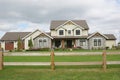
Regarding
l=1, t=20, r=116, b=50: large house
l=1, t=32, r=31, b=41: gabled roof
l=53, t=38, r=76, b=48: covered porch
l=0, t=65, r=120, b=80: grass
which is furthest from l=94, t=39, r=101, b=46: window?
l=0, t=65, r=120, b=80: grass

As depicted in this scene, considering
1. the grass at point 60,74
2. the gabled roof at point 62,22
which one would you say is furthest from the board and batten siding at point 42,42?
the grass at point 60,74

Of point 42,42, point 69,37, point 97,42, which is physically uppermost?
point 69,37

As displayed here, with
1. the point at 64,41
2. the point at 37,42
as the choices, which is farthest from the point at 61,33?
the point at 37,42

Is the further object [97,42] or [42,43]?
[97,42]

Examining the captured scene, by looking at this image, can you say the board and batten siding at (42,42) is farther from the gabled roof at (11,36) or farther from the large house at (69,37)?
the gabled roof at (11,36)

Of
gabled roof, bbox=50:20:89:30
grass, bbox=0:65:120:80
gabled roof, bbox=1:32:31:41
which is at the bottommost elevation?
grass, bbox=0:65:120:80

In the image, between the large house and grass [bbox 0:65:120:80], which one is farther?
the large house

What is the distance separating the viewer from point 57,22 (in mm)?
56250

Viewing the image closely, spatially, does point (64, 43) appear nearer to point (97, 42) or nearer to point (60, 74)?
point (97, 42)

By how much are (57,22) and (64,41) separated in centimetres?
538

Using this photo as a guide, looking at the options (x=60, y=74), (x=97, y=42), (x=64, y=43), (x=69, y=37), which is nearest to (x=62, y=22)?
(x=69, y=37)

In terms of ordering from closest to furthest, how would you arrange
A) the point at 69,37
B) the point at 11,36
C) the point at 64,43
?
the point at 69,37 < the point at 64,43 < the point at 11,36

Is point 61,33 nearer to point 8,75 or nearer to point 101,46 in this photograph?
point 101,46

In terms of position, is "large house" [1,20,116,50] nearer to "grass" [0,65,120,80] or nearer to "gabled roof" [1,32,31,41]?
"gabled roof" [1,32,31,41]
